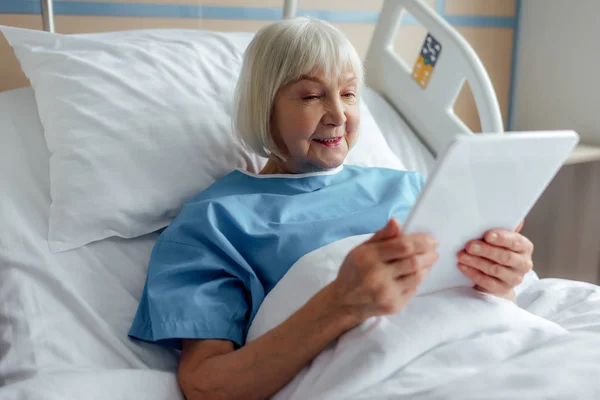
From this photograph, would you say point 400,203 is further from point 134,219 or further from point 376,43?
point 376,43

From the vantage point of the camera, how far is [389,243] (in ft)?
3.15

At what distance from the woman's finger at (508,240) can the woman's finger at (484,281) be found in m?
0.06

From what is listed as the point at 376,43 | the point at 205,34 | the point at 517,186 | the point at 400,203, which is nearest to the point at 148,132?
the point at 205,34

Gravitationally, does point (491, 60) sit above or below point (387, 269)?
below

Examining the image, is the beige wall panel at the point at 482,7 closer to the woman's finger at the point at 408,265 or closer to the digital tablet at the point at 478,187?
the digital tablet at the point at 478,187

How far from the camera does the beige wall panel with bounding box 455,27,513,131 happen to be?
3.01 meters

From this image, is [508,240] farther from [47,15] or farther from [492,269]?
[47,15]

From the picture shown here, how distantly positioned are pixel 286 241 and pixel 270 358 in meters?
0.29

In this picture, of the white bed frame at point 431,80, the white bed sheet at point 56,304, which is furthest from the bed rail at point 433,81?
the white bed sheet at point 56,304

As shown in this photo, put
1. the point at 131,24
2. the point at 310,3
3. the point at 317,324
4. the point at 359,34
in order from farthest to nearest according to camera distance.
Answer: the point at 359,34 < the point at 310,3 < the point at 131,24 < the point at 317,324

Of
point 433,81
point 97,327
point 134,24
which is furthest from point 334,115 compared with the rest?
point 134,24

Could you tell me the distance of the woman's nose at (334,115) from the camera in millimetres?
1417

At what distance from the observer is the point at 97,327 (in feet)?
4.30

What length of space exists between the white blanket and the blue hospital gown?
10 cm
